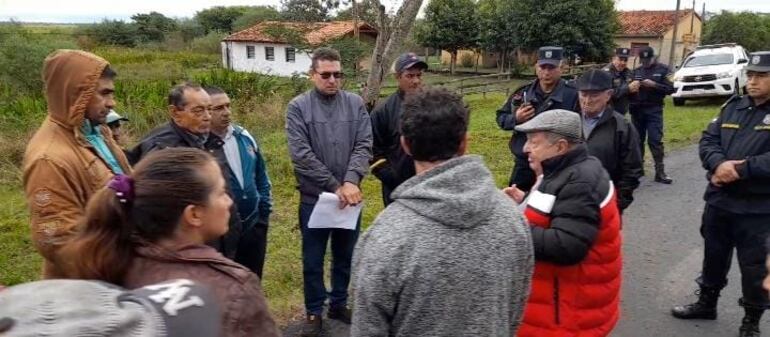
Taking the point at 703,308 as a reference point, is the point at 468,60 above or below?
above

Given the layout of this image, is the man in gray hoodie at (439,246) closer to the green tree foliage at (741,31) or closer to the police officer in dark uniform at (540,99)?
the police officer in dark uniform at (540,99)

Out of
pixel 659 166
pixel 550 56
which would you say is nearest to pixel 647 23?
pixel 659 166

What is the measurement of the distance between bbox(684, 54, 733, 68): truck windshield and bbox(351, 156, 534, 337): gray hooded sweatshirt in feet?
57.8

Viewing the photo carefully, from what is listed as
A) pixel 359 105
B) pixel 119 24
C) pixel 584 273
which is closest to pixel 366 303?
pixel 584 273

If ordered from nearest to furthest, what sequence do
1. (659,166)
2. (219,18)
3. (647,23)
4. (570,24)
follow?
1. (659,166)
2. (570,24)
3. (647,23)
4. (219,18)

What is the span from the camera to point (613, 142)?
150 inches

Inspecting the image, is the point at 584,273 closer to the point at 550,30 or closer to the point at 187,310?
the point at 187,310

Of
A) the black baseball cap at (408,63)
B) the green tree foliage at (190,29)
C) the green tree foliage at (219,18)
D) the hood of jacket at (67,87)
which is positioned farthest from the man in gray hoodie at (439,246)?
the green tree foliage at (219,18)

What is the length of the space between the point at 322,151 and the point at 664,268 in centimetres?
315

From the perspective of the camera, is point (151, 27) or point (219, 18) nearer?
point (151, 27)

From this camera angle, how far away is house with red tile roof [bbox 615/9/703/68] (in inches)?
1668

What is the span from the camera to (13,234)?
5508 millimetres

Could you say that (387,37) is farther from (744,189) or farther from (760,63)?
(744,189)

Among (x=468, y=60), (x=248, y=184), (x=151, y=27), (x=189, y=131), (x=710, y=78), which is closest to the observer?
(x=189, y=131)
